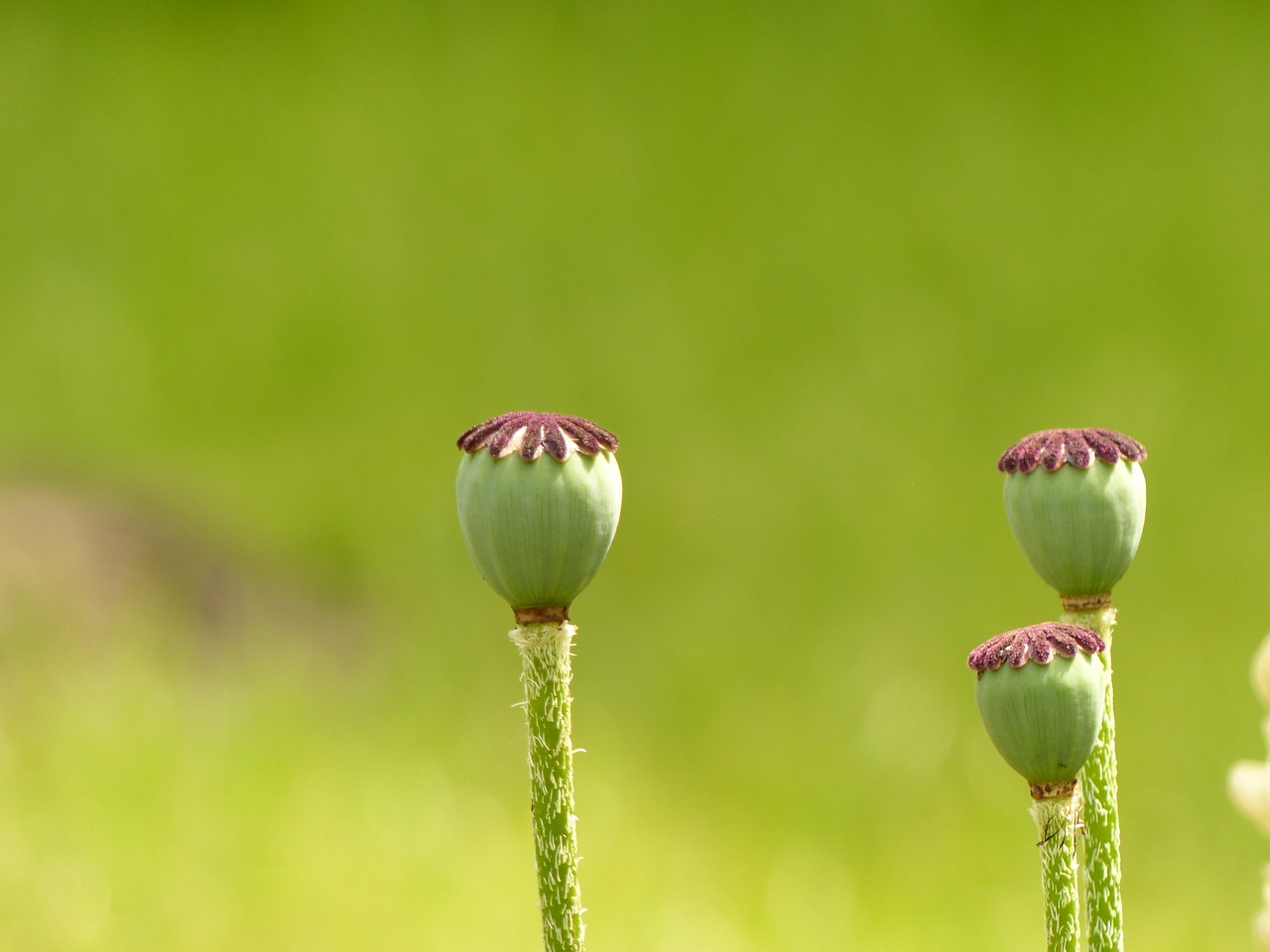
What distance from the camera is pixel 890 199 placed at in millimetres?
1707

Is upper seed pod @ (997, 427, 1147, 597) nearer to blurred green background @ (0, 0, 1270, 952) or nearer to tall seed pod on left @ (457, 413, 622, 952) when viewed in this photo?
tall seed pod on left @ (457, 413, 622, 952)

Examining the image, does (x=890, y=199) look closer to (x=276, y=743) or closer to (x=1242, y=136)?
(x=1242, y=136)

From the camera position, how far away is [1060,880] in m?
0.26

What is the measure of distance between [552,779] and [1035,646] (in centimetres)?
10

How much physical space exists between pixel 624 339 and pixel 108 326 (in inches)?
25.9

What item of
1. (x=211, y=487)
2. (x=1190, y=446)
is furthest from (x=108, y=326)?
(x=1190, y=446)

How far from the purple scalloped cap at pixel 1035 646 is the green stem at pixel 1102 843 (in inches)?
0.4

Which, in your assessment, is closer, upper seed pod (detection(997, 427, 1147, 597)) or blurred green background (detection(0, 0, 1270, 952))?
upper seed pod (detection(997, 427, 1147, 597))

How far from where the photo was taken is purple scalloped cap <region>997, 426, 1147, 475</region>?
0.29m

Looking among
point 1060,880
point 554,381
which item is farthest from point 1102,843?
point 554,381

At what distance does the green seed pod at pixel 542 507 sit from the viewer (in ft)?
0.84

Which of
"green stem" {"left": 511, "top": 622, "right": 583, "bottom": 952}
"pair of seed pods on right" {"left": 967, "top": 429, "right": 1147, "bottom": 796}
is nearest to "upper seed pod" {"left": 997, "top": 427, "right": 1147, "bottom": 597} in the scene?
"pair of seed pods on right" {"left": 967, "top": 429, "right": 1147, "bottom": 796}

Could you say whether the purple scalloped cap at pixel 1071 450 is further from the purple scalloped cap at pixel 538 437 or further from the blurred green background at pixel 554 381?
the blurred green background at pixel 554 381

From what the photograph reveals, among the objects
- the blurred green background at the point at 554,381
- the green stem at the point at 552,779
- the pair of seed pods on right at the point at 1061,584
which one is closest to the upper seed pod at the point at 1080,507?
the pair of seed pods on right at the point at 1061,584
